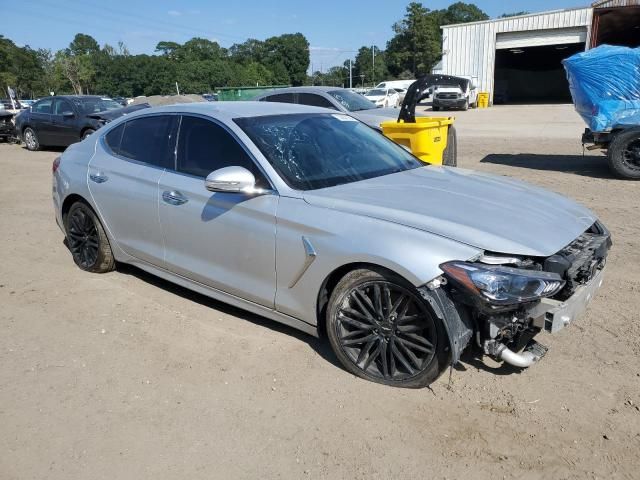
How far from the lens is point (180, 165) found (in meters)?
4.03

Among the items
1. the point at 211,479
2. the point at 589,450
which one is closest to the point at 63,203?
the point at 211,479

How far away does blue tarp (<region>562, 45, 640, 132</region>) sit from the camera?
8914 mm

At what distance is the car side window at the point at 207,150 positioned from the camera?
3.62 meters

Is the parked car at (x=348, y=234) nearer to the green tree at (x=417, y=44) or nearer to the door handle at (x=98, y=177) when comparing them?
the door handle at (x=98, y=177)

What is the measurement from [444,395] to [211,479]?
1.37 m

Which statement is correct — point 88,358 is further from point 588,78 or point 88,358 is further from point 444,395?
point 588,78

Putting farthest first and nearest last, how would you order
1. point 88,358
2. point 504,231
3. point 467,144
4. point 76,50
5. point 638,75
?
1. point 76,50
2. point 467,144
3. point 638,75
4. point 88,358
5. point 504,231

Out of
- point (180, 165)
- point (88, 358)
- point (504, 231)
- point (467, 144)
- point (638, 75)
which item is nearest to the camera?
point (504, 231)

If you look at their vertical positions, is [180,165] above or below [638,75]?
below

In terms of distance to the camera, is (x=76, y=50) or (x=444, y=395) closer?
(x=444, y=395)

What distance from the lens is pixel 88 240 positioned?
5023 mm

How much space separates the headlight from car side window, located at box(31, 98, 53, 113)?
1531 centimetres


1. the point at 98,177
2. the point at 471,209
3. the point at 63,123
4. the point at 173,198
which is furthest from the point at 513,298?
the point at 63,123

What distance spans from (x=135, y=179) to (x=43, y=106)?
13126 mm
